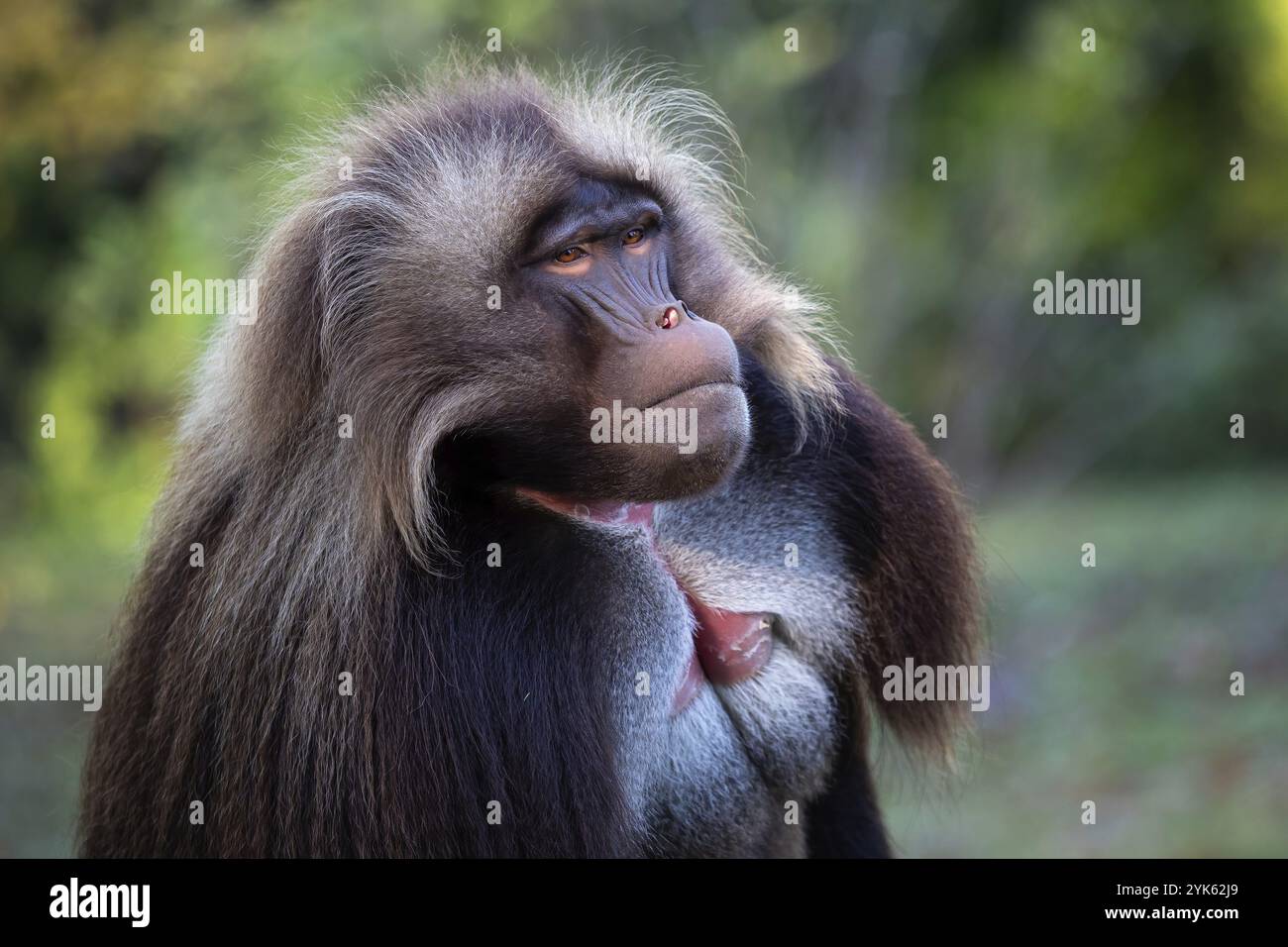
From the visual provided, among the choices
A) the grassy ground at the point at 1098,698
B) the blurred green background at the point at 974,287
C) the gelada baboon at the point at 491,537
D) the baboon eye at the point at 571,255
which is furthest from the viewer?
the blurred green background at the point at 974,287

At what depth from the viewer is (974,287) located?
48.4 ft

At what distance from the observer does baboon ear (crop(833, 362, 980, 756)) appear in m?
4.67

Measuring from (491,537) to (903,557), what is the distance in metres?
1.49

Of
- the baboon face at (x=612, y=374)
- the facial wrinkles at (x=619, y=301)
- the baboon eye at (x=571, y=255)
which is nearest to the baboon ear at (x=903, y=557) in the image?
the baboon face at (x=612, y=374)

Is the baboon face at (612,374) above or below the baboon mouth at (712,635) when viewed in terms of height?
above

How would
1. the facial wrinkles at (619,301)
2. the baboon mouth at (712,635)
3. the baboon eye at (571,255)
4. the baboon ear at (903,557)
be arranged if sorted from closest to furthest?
the facial wrinkles at (619,301), the baboon eye at (571,255), the baboon mouth at (712,635), the baboon ear at (903,557)

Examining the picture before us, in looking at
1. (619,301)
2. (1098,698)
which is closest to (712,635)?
(619,301)

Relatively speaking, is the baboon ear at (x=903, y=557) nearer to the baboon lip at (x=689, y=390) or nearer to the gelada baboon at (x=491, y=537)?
the gelada baboon at (x=491, y=537)

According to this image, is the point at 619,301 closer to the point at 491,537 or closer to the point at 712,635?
the point at 491,537

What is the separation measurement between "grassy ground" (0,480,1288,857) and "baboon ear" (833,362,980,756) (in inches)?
79.9

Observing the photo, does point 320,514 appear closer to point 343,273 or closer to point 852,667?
point 343,273

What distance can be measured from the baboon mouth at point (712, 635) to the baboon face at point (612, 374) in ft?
0.89

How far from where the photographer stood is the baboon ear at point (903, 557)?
15.3 feet

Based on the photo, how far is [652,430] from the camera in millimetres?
3859
